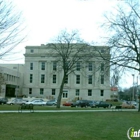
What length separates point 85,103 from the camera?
59688 mm

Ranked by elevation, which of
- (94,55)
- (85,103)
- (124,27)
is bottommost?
(85,103)

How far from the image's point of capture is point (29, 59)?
88.1 m

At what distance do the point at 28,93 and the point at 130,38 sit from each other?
5850cm
